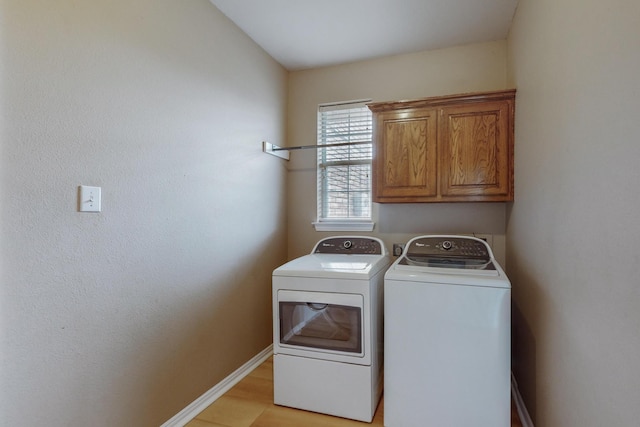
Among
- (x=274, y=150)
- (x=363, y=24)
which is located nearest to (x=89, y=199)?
(x=274, y=150)

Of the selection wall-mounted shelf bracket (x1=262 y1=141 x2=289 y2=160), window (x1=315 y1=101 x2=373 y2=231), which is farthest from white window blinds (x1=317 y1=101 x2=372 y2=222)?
wall-mounted shelf bracket (x1=262 y1=141 x2=289 y2=160)

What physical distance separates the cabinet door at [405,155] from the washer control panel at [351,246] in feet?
1.14

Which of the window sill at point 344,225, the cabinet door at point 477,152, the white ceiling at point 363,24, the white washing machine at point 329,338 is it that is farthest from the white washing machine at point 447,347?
the white ceiling at point 363,24

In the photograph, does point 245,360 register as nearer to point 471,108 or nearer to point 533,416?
point 533,416

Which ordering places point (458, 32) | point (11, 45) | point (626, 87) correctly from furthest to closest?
point (458, 32) < point (11, 45) < point (626, 87)

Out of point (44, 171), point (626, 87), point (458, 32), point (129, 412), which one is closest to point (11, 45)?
point (44, 171)

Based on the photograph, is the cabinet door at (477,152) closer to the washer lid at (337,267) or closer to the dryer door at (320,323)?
the washer lid at (337,267)

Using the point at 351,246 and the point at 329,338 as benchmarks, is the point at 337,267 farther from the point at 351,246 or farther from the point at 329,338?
the point at 351,246

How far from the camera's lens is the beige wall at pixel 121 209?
1188 mm

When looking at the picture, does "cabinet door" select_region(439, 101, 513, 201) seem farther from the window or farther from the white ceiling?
the window

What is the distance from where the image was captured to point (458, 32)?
246 centimetres

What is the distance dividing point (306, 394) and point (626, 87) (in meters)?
2.05

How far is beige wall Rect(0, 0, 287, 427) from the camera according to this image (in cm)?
119

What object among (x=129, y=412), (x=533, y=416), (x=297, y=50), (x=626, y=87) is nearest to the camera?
(x=626, y=87)
